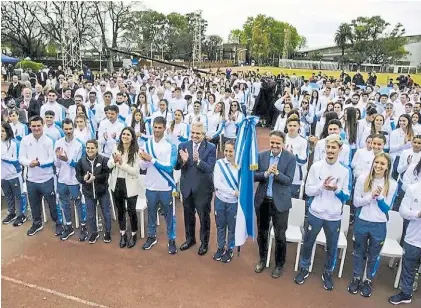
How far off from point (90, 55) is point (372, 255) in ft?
210

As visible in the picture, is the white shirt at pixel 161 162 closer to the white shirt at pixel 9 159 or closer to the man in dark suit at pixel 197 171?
the man in dark suit at pixel 197 171

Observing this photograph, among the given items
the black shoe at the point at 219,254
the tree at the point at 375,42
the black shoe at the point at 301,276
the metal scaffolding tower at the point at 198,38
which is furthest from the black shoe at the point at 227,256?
the tree at the point at 375,42

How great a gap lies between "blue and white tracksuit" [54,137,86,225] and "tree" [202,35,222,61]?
75279mm

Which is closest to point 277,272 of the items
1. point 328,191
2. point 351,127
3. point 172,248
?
point 328,191

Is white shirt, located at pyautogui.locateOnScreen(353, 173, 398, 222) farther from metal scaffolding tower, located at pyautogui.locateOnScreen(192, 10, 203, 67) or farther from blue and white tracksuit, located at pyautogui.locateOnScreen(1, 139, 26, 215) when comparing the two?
metal scaffolding tower, located at pyautogui.locateOnScreen(192, 10, 203, 67)

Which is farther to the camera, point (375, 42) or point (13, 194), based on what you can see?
point (375, 42)

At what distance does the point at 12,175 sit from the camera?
272 inches

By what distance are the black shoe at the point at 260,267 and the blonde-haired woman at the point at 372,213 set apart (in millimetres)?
1202

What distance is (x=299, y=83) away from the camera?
73.7ft

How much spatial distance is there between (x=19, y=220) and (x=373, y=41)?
69941mm

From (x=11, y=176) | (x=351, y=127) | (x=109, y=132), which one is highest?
(x=351, y=127)

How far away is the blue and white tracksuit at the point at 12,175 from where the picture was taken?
6766 millimetres

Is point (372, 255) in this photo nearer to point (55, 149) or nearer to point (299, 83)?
point (55, 149)

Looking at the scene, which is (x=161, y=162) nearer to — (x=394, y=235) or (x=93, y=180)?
(x=93, y=180)
